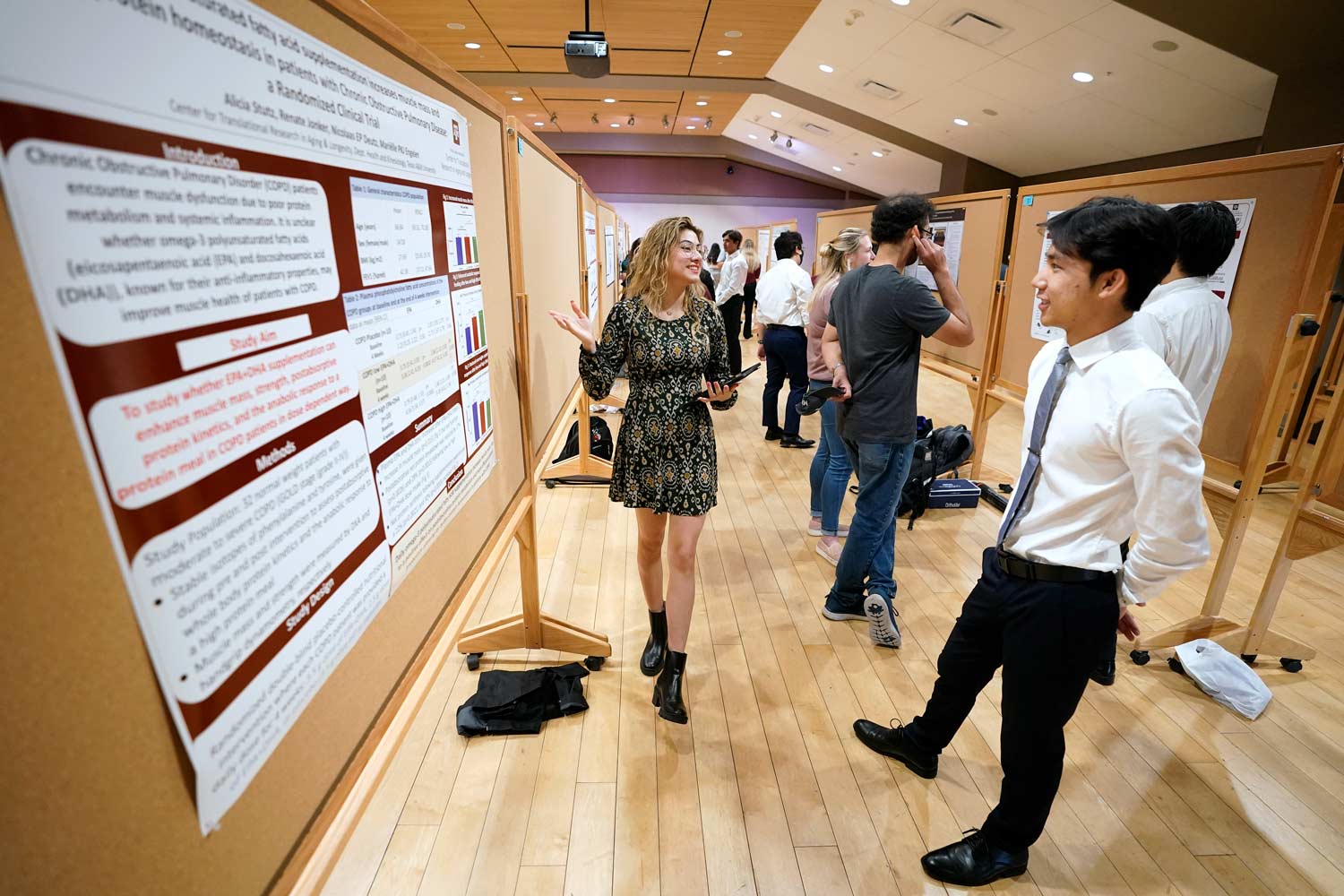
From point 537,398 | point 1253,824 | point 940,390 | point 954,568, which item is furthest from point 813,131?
point 1253,824

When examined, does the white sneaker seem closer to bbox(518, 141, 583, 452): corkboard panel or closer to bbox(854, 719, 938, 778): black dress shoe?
bbox(854, 719, 938, 778): black dress shoe

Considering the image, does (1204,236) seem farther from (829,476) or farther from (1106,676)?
(829,476)

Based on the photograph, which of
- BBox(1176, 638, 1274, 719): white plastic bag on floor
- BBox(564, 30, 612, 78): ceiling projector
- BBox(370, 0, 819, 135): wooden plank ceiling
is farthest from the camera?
BBox(370, 0, 819, 135): wooden plank ceiling

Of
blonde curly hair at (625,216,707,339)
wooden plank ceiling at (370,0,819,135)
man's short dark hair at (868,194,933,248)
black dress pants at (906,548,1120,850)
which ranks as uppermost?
wooden plank ceiling at (370,0,819,135)

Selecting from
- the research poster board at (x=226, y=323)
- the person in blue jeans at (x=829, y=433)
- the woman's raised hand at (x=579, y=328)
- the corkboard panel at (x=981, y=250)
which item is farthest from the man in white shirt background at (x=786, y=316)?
the research poster board at (x=226, y=323)

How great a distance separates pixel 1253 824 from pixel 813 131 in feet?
36.8

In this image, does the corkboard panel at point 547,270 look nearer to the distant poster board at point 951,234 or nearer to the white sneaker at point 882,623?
the white sneaker at point 882,623

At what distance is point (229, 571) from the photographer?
615 mm

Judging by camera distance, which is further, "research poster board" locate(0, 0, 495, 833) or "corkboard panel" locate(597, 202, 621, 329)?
"corkboard panel" locate(597, 202, 621, 329)

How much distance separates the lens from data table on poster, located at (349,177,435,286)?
900 mm

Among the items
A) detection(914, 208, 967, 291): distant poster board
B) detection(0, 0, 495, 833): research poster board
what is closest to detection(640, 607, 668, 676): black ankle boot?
detection(0, 0, 495, 833): research poster board

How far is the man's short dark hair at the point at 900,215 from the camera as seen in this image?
7.14 ft

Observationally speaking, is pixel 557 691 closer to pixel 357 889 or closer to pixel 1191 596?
pixel 357 889

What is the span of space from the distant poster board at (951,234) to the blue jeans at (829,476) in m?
1.66
